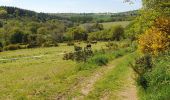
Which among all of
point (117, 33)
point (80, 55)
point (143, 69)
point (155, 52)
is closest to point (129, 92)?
point (143, 69)

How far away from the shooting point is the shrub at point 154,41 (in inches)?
1079

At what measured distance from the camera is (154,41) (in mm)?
29766

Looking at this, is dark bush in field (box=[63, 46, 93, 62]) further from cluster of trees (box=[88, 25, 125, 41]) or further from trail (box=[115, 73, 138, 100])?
cluster of trees (box=[88, 25, 125, 41])

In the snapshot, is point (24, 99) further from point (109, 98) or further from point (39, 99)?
point (109, 98)

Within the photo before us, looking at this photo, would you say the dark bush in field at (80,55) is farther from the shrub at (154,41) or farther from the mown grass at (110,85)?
the mown grass at (110,85)

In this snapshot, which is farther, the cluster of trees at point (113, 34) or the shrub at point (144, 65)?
the cluster of trees at point (113, 34)

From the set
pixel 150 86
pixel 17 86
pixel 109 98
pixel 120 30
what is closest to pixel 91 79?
pixel 17 86

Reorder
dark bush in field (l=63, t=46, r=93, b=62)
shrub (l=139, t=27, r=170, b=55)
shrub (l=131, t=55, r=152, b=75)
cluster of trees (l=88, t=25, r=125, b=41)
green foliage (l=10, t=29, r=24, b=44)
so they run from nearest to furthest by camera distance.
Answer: shrub (l=131, t=55, r=152, b=75), shrub (l=139, t=27, r=170, b=55), dark bush in field (l=63, t=46, r=93, b=62), green foliage (l=10, t=29, r=24, b=44), cluster of trees (l=88, t=25, r=125, b=41)

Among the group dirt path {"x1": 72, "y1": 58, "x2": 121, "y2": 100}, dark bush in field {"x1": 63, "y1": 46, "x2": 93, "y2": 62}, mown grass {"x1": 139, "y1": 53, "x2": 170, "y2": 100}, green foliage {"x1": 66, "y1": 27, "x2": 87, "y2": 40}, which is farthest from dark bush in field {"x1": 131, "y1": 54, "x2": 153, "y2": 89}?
green foliage {"x1": 66, "y1": 27, "x2": 87, "y2": 40}

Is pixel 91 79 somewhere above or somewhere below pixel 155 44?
below

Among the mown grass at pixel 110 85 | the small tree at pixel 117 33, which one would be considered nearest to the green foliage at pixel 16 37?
the small tree at pixel 117 33

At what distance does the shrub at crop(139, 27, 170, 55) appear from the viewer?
2740cm

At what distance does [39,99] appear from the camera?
62.6 ft

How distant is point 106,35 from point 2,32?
32.5 m
